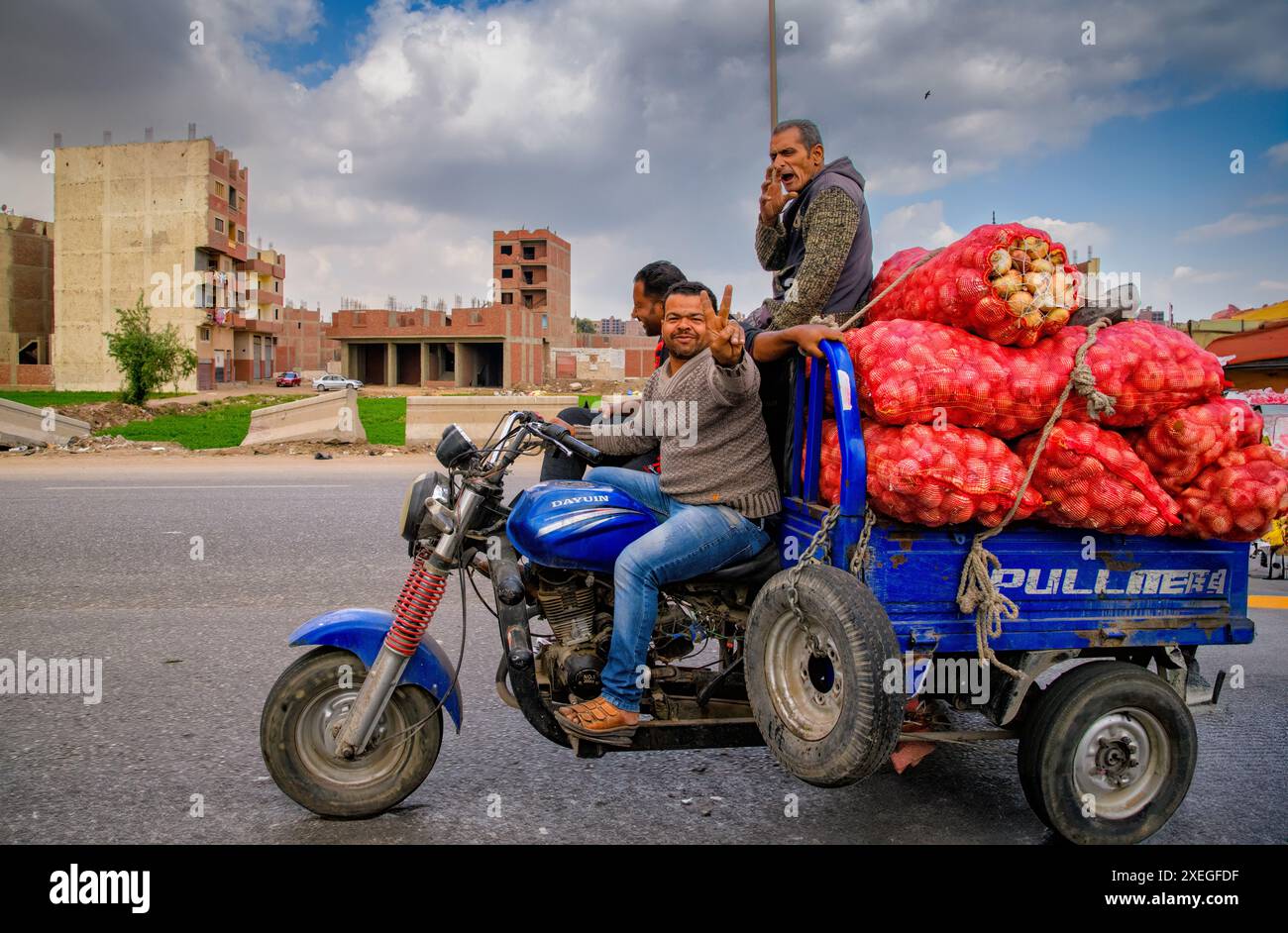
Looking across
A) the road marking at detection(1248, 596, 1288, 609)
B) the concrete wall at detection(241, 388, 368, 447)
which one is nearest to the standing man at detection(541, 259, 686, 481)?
the road marking at detection(1248, 596, 1288, 609)

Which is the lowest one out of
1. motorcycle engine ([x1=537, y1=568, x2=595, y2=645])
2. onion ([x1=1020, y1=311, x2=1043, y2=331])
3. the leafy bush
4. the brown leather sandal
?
the brown leather sandal

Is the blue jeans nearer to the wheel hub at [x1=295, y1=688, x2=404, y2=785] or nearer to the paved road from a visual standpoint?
the paved road

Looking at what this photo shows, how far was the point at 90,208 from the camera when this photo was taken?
58.2m

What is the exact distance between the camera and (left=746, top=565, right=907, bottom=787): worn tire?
2.46 metres

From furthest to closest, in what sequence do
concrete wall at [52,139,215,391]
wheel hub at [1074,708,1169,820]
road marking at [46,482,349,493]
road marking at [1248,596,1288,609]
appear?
concrete wall at [52,139,215,391], road marking at [46,482,349,493], road marking at [1248,596,1288,609], wheel hub at [1074,708,1169,820]

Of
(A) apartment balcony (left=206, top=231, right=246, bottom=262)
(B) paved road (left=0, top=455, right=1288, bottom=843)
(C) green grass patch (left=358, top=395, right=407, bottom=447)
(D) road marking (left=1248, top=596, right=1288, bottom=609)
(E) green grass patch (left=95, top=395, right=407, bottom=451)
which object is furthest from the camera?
(A) apartment balcony (left=206, top=231, right=246, bottom=262)

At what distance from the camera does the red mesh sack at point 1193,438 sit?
2811 millimetres

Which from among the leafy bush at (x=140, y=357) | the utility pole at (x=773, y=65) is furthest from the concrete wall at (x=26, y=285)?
the utility pole at (x=773, y=65)

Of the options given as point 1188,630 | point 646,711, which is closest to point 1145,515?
point 1188,630

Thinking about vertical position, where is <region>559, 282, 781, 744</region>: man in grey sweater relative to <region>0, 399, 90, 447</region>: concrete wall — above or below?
below

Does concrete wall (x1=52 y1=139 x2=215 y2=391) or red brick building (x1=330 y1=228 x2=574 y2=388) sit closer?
concrete wall (x1=52 y1=139 x2=215 y2=391)

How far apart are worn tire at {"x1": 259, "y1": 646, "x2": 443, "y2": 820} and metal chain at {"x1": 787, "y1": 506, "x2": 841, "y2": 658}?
1311mm

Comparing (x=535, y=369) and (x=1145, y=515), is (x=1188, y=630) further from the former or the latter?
(x=535, y=369)
